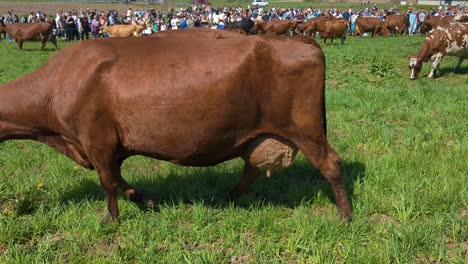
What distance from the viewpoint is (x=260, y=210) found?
4238 millimetres

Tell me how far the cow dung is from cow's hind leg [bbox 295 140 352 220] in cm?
14

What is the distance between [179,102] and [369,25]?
95.5 feet

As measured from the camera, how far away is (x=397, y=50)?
18.1m

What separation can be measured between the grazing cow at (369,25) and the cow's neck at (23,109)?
2914 cm

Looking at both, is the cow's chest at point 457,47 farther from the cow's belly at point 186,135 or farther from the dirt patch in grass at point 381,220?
the cow's belly at point 186,135

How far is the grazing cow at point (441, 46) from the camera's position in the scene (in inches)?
473

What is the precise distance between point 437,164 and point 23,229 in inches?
177

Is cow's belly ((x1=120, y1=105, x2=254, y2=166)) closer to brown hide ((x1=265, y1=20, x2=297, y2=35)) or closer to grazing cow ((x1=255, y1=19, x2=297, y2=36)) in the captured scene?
grazing cow ((x1=255, y1=19, x2=297, y2=36))

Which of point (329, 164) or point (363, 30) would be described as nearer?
point (329, 164)

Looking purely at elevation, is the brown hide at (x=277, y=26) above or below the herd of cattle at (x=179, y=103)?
below

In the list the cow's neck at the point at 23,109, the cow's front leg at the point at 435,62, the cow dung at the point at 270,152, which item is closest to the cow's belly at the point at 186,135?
the cow dung at the point at 270,152

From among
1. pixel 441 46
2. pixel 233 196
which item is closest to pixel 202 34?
pixel 233 196

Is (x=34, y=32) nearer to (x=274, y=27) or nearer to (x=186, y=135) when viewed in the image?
(x=274, y=27)

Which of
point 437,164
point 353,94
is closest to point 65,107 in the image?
point 437,164
